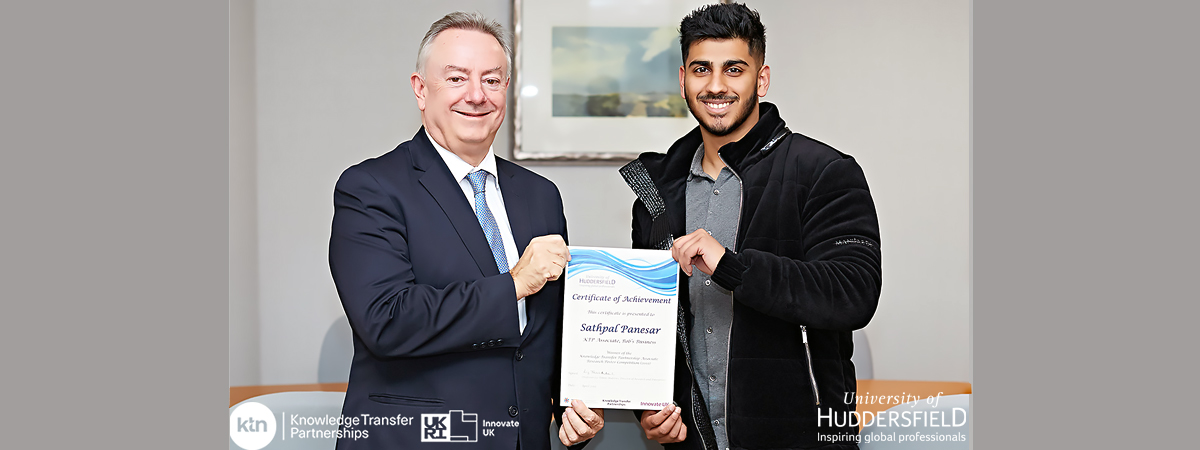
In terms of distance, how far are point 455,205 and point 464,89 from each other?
314 millimetres

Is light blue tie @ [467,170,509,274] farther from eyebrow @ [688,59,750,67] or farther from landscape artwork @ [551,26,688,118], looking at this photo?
landscape artwork @ [551,26,688,118]

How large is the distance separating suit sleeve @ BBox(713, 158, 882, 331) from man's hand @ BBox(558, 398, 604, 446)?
0.51m

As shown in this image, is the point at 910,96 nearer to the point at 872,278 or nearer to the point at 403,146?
the point at 872,278

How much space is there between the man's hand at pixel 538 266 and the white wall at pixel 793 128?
1.03 metres

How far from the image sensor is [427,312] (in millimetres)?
1719

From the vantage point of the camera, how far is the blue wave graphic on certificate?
6.41ft

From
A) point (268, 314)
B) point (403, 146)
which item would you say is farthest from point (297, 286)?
point (403, 146)

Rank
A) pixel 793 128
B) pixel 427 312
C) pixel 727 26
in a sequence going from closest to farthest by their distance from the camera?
1. pixel 427 312
2. pixel 727 26
3. pixel 793 128

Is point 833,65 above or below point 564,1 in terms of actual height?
below

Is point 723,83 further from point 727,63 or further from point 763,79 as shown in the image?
point 763,79

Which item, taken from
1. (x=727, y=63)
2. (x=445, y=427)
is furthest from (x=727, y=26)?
(x=445, y=427)

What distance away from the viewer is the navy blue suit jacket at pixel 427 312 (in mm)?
1739

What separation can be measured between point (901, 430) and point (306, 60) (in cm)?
256

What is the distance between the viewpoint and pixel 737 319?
6.72 ft
